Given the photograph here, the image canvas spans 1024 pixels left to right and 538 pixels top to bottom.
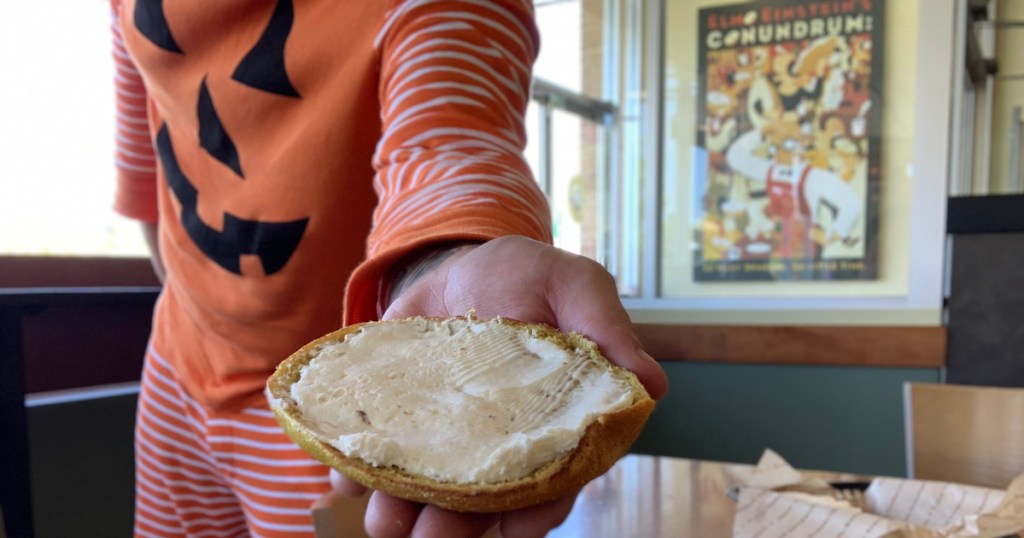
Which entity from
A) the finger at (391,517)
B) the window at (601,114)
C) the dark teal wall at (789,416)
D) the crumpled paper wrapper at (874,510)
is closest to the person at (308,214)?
the finger at (391,517)

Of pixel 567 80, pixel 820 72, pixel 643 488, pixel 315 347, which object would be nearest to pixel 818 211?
pixel 820 72

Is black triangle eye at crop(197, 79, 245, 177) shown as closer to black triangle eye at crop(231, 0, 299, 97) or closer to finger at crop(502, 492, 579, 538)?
black triangle eye at crop(231, 0, 299, 97)

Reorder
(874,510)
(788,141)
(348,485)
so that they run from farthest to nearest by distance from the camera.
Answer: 1. (788,141)
2. (874,510)
3. (348,485)

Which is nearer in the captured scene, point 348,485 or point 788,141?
point 348,485

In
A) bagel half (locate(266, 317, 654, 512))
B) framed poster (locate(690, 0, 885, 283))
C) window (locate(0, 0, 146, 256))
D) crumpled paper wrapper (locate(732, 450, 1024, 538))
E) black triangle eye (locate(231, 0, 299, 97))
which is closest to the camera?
bagel half (locate(266, 317, 654, 512))

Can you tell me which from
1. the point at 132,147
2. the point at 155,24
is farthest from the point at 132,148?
the point at 155,24

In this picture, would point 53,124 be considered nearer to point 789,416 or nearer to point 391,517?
point 391,517

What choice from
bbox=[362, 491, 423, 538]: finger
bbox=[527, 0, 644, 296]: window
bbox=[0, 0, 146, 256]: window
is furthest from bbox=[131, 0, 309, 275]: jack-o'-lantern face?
bbox=[527, 0, 644, 296]: window
